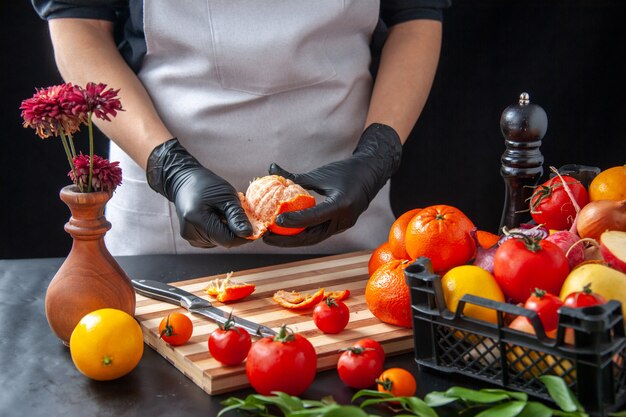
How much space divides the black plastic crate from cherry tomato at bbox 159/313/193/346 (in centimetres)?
38

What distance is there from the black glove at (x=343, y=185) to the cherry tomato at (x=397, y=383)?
50 centimetres

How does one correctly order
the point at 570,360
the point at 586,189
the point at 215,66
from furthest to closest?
the point at 215,66 → the point at 586,189 → the point at 570,360

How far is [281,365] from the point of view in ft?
4.11

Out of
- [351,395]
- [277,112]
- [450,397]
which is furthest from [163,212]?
[450,397]

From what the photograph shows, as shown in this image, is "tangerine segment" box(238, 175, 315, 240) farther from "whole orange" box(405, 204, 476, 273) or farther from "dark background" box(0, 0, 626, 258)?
"dark background" box(0, 0, 626, 258)

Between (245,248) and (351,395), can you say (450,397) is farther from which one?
(245,248)

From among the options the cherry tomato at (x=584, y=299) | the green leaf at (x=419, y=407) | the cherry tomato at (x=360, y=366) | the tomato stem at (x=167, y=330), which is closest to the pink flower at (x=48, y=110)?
the tomato stem at (x=167, y=330)

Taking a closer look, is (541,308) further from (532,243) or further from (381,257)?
(381,257)

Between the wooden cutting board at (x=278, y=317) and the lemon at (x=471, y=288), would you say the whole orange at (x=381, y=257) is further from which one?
the lemon at (x=471, y=288)

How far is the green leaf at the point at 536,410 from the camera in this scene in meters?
1.16

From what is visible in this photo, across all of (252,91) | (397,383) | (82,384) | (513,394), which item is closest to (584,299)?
(513,394)

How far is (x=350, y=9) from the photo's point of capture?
6.98 feet

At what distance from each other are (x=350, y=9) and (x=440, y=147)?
119 centimetres

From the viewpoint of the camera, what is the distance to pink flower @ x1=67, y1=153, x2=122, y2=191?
1.45 m
